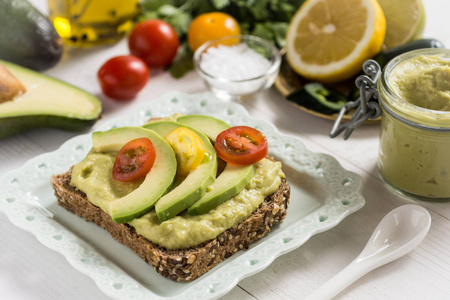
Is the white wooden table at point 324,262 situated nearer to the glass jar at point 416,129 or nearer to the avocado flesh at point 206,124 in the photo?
the glass jar at point 416,129


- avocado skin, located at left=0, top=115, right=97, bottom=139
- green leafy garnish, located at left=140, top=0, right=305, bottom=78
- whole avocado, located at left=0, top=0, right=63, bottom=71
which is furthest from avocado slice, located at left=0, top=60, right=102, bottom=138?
green leafy garnish, located at left=140, top=0, right=305, bottom=78

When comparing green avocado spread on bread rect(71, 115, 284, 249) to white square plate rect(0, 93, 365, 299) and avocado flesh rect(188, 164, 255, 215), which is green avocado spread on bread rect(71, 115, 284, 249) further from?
white square plate rect(0, 93, 365, 299)

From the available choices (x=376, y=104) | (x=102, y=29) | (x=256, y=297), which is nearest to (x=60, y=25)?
(x=102, y=29)

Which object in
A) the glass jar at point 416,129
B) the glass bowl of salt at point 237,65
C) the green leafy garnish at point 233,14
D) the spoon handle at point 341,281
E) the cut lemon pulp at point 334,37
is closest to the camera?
the spoon handle at point 341,281

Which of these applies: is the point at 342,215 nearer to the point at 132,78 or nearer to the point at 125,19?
the point at 132,78

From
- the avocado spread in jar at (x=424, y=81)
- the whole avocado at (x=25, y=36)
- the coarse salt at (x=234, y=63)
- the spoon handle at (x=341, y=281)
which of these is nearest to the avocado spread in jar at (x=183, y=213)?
the spoon handle at (x=341, y=281)

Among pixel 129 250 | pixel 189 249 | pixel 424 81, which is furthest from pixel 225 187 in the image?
pixel 424 81
